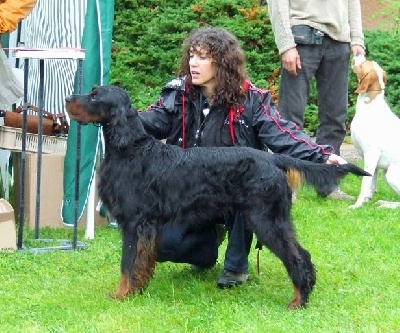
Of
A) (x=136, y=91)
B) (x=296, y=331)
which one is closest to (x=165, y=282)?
(x=296, y=331)

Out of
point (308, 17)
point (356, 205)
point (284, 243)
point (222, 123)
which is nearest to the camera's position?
point (284, 243)

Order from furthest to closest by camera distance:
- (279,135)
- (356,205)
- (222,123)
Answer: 1. (356,205)
2. (222,123)
3. (279,135)

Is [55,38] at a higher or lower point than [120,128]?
higher

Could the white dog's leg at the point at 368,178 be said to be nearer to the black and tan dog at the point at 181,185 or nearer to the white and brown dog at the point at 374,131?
the white and brown dog at the point at 374,131

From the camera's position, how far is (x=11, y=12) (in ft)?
20.5

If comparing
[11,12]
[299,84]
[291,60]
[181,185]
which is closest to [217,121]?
[181,185]

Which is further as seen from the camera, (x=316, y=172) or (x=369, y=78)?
(x=369, y=78)

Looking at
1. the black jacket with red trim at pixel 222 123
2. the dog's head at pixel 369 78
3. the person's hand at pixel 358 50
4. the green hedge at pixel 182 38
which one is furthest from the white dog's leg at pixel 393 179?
the green hedge at pixel 182 38

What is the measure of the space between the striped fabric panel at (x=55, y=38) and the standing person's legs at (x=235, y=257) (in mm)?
2371

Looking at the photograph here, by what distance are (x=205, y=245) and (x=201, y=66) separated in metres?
1.06

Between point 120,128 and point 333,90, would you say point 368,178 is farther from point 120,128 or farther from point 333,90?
point 120,128

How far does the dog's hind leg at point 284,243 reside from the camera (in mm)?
4750

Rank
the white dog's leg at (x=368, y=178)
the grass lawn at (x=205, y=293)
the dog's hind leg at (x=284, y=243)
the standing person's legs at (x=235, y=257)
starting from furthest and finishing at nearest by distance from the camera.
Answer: the white dog's leg at (x=368, y=178)
the standing person's legs at (x=235, y=257)
the dog's hind leg at (x=284, y=243)
the grass lawn at (x=205, y=293)

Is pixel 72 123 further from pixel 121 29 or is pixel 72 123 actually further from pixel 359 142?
pixel 121 29
